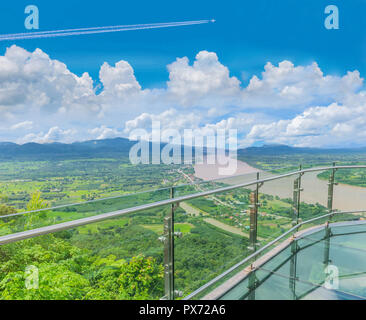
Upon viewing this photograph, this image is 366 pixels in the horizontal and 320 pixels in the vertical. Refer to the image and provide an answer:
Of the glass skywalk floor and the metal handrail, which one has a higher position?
the metal handrail

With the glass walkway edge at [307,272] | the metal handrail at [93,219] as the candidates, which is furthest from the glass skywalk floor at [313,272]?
the metal handrail at [93,219]

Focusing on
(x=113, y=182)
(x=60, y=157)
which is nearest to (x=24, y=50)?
(x=60, y=157)

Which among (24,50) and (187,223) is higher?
(24,50)

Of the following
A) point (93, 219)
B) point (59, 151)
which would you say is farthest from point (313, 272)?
point (59, 151)

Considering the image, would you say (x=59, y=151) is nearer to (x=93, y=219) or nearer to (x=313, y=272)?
(x=313, y=272)

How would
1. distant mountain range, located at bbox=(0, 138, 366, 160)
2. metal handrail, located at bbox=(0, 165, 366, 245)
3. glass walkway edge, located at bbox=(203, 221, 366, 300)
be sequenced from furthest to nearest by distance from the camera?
distant mountain range, located at bbox=(0, 138, 366, 160), glass walkway edge, located at bbox=(203, 221, 366, 300), metal handrail, located at bbox=(0, 165, 366, 245)

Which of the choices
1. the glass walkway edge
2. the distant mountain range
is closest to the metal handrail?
the glass walkway edge

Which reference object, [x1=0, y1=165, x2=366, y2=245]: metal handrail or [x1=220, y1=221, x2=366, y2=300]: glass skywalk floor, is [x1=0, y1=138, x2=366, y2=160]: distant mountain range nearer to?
[x1=220, y1=221, x2=366, y2=300]: glass skywalk floor

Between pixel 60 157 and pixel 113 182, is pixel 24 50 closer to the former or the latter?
pixel 60 157
